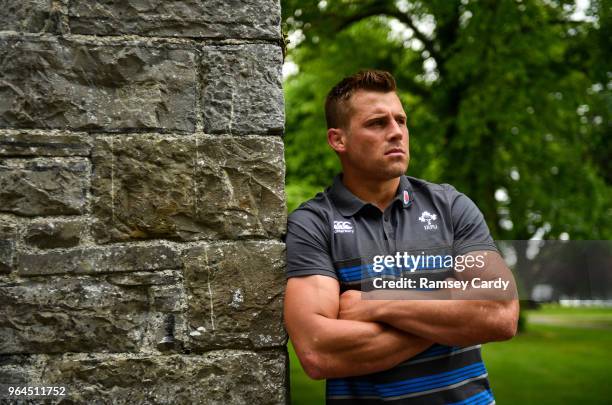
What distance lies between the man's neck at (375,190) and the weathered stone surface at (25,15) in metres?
1.26

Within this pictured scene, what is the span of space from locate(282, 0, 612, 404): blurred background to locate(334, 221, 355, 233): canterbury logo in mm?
3576

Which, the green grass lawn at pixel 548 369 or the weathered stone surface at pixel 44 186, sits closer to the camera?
the weathered stone surface at pixel 44 186

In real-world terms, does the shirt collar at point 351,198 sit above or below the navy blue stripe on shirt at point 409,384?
above

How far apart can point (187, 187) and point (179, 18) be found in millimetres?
582

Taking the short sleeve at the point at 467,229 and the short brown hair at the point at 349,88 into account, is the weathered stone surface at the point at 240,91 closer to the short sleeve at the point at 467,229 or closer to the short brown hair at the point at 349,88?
the short brown hair at the point at 349,88

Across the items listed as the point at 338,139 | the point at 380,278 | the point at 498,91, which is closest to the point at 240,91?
the point at 338,139

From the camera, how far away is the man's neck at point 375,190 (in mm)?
2490

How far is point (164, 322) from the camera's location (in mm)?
2072

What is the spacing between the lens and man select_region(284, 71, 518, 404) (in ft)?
6.75

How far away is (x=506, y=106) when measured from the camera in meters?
8.07

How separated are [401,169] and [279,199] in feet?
1.81

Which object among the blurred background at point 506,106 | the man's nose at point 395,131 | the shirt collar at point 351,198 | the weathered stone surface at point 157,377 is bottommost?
the weathered stone surface at point 157,377

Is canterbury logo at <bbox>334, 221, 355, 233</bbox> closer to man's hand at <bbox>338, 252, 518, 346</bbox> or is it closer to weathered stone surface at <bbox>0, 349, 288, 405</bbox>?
man's hand at <bbox>338, 252, 518, 346</bbox>

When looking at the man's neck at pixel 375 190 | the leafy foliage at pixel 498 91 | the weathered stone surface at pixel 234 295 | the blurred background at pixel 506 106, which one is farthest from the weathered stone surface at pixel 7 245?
the leafy foliage at pixel 498 91
